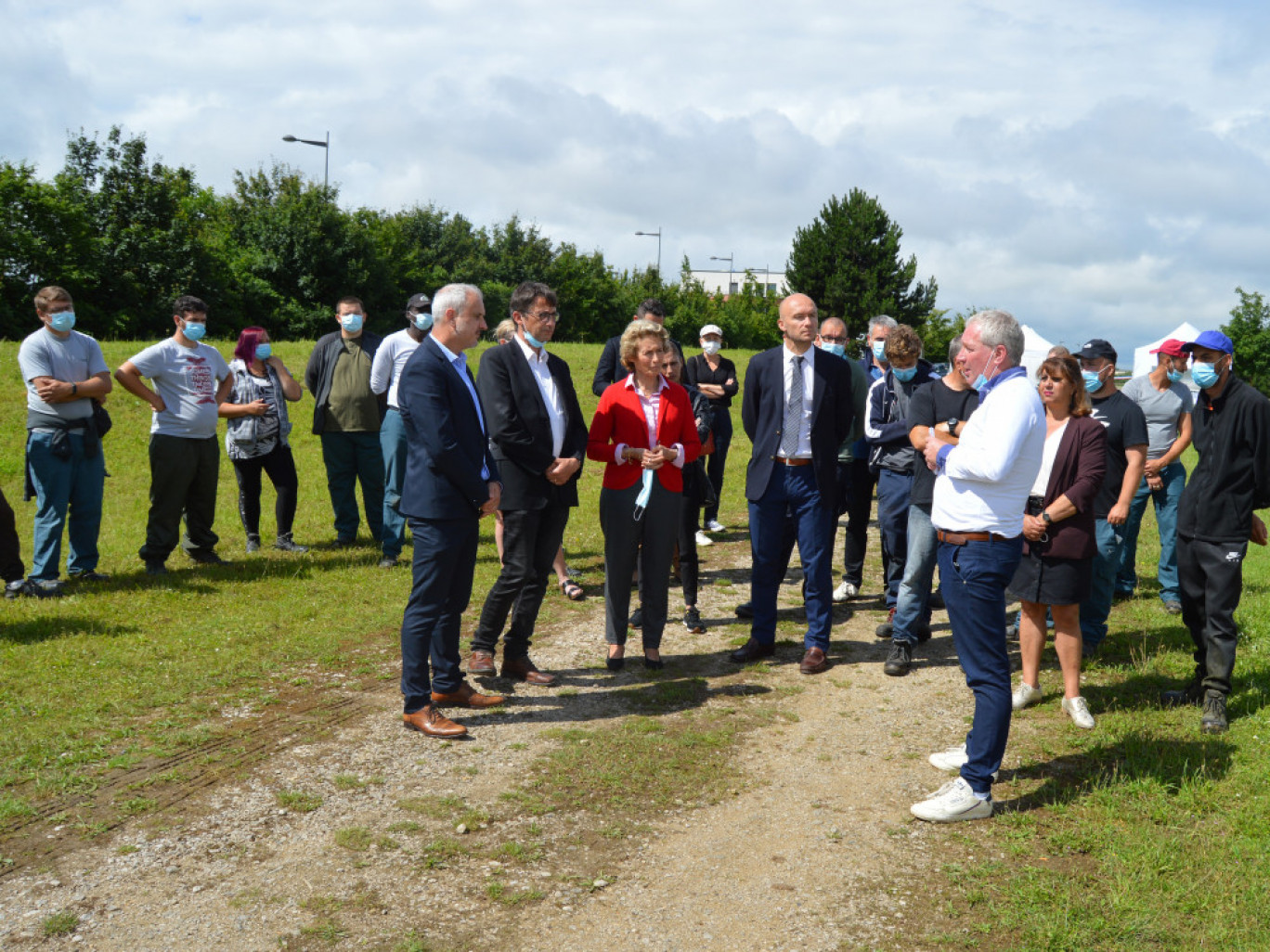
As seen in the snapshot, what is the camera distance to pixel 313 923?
3.57 m

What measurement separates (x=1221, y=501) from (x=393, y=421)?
262 inches

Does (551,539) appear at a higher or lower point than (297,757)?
higher

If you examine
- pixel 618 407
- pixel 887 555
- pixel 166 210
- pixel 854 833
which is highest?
pixel 166 210

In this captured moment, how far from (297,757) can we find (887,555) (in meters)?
4.82

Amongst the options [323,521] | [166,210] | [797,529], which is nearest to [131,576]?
[323,521]

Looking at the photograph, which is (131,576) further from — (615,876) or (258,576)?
(615,876)

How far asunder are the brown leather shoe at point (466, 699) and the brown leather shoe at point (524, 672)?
0.46 m

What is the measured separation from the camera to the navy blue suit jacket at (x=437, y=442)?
17.3 feet

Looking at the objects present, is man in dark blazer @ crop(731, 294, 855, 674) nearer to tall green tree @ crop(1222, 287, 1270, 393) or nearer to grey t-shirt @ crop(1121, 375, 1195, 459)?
grey t-shirt @ crop(1121, 375, 1195, 459)

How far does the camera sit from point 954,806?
453cm

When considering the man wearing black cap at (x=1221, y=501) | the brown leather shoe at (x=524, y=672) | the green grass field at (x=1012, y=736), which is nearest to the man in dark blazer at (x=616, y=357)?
the green grass field at (x=1012, y=736)

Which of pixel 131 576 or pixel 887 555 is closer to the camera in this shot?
pixel 887 555

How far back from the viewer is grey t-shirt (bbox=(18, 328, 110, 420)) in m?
7.91

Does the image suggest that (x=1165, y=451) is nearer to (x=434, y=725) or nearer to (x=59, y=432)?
(x=434, y=725)
